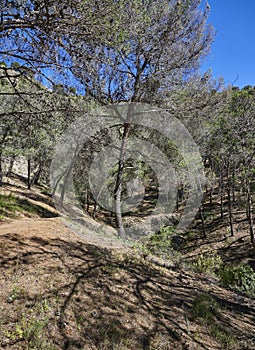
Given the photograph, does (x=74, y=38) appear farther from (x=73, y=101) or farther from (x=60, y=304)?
(x=60, y=304)

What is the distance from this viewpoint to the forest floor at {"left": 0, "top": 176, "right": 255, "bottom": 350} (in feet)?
9.55

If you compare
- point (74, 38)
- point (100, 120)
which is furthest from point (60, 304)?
point (100, 120)

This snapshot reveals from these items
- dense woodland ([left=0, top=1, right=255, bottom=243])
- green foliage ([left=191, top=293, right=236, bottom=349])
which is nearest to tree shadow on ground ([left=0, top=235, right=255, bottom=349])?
green foliage ([left=191, top=293, right=236, bottom=349])

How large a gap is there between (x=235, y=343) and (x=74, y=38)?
5.48 m

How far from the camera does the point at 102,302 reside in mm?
→ 3680

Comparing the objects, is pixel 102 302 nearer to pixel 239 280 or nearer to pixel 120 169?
pixel 239 280

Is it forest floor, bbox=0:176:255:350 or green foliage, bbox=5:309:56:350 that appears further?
forest floor, bbox=0:176:255:350

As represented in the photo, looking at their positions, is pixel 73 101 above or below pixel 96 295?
above

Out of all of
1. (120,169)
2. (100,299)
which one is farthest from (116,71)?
(100,299)

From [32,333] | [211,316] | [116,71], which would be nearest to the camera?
[32,333]

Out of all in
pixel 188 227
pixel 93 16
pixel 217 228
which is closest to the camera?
pixel 93 16

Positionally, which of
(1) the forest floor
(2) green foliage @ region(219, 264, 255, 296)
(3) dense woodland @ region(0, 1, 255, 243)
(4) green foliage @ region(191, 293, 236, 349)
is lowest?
(2) green foliage @ region(219, 264, 255, 296)

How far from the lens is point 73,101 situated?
5.33 metres

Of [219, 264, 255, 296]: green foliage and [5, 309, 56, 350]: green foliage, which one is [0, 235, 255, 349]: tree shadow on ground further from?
[219, 264, 255, 296]: green foliage
